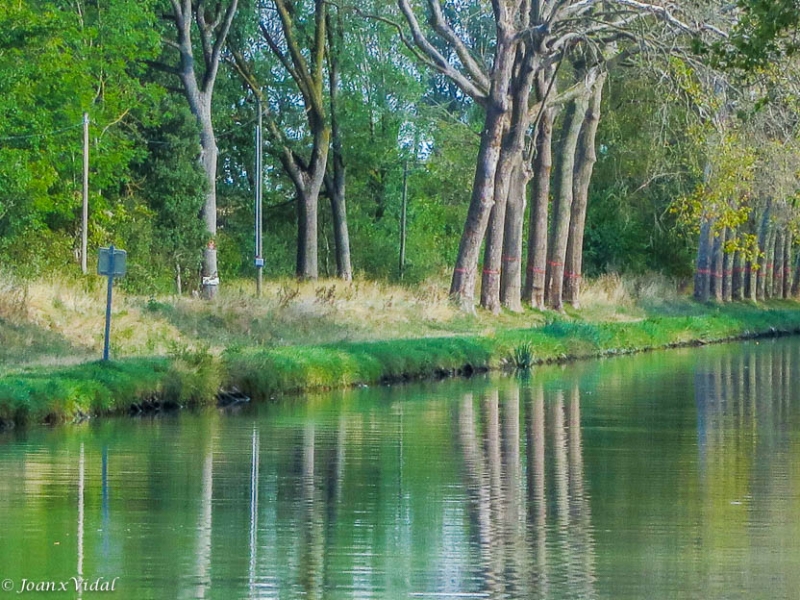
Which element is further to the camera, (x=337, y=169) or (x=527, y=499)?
(x=337, y=169)

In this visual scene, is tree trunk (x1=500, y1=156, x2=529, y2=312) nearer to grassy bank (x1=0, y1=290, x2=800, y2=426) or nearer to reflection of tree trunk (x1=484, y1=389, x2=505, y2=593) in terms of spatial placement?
grassy bank (x1=0, y1=290, x2=800, y2=426)

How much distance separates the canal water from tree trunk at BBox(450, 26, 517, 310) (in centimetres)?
1825

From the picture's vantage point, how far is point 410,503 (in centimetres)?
1636

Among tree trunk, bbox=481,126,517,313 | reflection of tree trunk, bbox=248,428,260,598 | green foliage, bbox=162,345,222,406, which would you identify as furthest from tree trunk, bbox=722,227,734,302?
reflection of tree trunk, bbox=248,428,260,598

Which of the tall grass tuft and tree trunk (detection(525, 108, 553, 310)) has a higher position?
tree trunk (detection(525, 108, 553, 310))

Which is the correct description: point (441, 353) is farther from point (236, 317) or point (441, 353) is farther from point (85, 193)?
point (85, 193)

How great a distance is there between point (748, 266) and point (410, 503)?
200 ft

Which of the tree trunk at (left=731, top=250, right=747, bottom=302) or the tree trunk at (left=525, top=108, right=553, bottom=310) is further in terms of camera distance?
the tree trunk at (left=731, top=250, right=747, bottom=302)

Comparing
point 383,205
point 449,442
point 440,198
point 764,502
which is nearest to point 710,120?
point 449,442

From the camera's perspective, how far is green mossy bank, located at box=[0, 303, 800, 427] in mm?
24578

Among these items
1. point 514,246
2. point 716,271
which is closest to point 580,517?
point 514,246

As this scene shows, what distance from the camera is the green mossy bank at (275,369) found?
24.6 m

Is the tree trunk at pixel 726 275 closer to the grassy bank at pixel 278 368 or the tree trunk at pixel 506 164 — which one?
the grassy bank at pixel 278 368

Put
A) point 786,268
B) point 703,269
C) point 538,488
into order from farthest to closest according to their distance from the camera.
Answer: point 786,268 → point 703,269 → point 538,488
